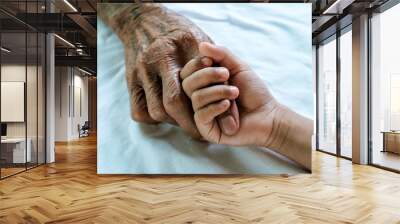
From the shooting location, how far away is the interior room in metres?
3.70

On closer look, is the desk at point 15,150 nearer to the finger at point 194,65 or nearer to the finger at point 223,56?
the finger at point 194,65

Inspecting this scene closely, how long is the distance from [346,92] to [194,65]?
4.67m

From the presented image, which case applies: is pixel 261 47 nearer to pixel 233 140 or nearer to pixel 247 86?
pixel 247 86

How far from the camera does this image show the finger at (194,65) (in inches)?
193

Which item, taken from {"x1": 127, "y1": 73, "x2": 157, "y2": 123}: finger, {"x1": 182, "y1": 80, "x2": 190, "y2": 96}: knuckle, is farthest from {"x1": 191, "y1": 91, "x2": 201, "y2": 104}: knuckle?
{"x1": 127, "y1": 73, "x2": 157, "y2": 123}: finger

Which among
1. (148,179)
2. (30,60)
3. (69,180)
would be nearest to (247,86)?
(148,179)

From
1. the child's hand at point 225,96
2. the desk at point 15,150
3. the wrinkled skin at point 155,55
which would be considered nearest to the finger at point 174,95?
the wrinkled skin at point 155,55

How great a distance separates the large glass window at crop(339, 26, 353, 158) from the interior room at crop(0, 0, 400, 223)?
0.9 inches

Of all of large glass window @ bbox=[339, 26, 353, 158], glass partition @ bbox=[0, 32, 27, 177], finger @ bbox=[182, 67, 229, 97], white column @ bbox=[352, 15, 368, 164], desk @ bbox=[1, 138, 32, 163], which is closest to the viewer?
finger @ bbox=[182, 67, 229, 97]

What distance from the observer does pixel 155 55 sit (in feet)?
16.9

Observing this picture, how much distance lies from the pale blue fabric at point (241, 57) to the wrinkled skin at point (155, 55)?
15 cm

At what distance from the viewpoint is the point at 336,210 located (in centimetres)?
368

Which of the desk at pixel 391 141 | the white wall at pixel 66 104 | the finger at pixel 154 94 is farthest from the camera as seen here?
the white wall at pixel 66 104

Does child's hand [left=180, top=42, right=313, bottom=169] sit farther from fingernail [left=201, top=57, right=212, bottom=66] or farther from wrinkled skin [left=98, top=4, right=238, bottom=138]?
wrinkled skin [left=98, top=4, right=238, bottom=138]
